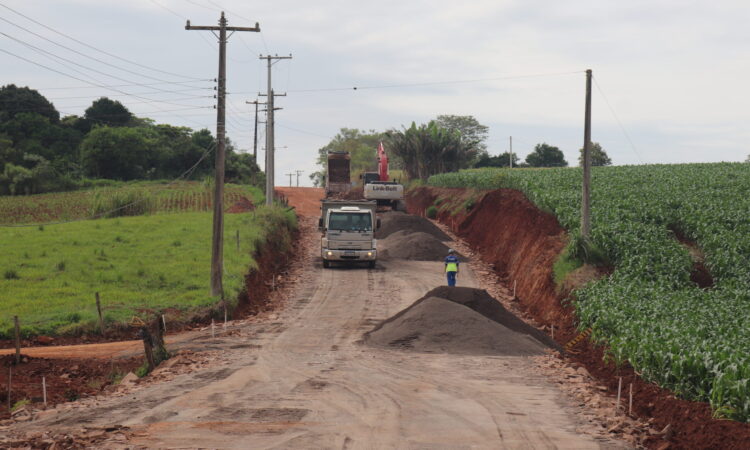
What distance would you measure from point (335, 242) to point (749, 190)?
23125 millimetres

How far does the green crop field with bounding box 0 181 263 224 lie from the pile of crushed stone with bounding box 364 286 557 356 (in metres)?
33.2

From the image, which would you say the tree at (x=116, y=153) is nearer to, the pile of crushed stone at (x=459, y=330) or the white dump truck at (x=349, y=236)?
the white dump truck at (x=349, y=236)

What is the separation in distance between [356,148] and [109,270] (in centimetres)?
13982

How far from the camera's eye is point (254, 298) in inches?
1209

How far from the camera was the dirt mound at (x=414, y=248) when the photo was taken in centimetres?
4191

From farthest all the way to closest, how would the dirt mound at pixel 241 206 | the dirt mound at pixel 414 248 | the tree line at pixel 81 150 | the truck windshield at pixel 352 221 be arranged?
the tree line at pixel 81 150 → the dirt mound at pixel 241 206 → the dirt mound at pixel 414 248 → the truck windshield at pixel 352 221

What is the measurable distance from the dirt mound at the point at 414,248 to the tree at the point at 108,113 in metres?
67.7

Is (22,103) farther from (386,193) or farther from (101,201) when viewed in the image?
(386,193)

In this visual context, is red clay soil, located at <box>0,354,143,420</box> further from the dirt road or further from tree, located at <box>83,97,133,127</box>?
tree, located at <box>83,97,133,127</box>

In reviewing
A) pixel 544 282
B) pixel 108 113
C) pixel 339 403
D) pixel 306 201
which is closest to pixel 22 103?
pixel 108 113

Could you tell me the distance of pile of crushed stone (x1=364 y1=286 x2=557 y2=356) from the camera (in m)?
21.3

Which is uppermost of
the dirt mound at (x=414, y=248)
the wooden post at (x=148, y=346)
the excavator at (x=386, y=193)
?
the excavator at (x=386, y=193)

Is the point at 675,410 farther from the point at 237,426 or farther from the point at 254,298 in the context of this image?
the point at 254,298

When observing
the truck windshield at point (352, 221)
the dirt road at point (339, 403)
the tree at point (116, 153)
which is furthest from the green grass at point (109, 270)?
the tree at point (116, 153)
